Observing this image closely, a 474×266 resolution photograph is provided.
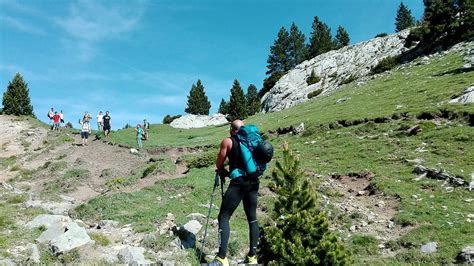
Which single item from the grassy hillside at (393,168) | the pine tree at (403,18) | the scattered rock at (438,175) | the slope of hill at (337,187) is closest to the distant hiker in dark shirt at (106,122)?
the slope of hill at (337,187)

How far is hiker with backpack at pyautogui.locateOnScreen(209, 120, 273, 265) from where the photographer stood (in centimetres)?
920

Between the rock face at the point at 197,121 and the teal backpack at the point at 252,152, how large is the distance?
74.5 m

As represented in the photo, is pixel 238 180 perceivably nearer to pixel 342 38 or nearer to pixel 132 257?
pixel 132 257

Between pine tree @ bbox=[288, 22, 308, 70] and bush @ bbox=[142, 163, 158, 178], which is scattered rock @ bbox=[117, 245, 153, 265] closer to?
bush @ bbox=[142, 163, 158, 178]

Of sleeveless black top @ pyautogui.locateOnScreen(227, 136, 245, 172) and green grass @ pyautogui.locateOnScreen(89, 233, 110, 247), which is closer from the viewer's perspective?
sleeveless black top @ pyautogui.locateOnScreen(227, 136, 245, 172)

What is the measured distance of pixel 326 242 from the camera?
9133mm

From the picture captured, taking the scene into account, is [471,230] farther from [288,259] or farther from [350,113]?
[350,113]

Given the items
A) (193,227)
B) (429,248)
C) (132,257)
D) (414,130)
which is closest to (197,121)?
(414,130)

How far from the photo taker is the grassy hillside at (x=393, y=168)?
1298cm

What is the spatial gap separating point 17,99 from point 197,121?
34.4 meters

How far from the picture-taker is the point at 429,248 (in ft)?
39.2

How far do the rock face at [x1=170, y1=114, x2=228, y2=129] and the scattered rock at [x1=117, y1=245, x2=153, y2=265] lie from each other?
73.1 metres

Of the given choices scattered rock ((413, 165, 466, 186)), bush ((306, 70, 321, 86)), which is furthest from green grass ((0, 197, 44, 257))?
bush ((306, 70, 321, 86))

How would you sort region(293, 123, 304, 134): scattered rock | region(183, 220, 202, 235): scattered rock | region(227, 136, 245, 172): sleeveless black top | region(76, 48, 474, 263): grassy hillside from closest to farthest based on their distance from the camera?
region(227, 136, 245, 172): sleeveless black top, region(183, 220, 202, 235): scattered rock, region(76, 48, 474, 263): grassy hillside, region(293, 123, 304, 134): scattered rock
